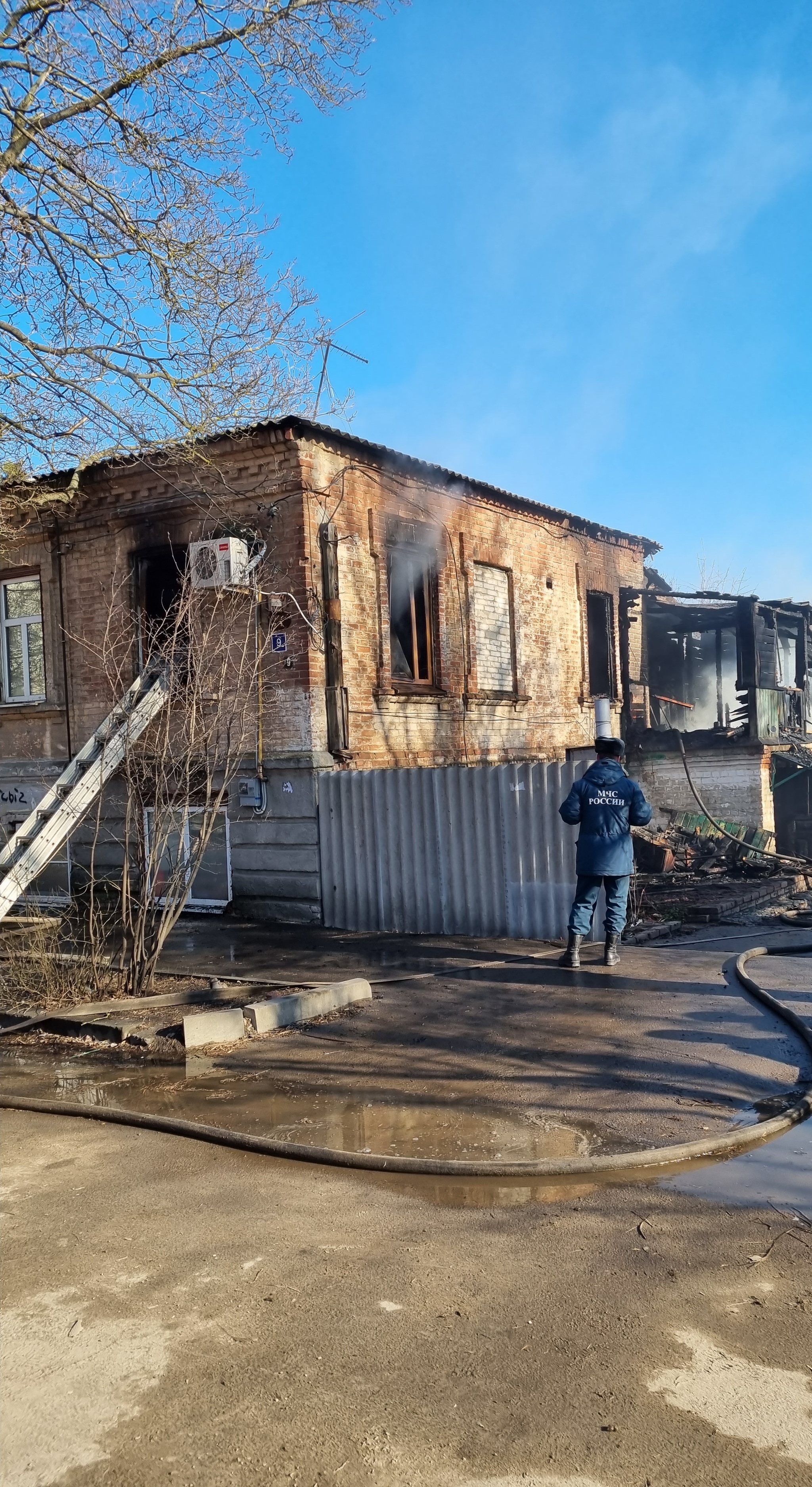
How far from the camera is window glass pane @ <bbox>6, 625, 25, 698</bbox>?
1478 cm

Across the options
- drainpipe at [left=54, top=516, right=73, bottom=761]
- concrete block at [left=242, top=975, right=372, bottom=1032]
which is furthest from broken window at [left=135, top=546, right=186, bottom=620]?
concrete block at [left=242, top=975, right=372, bottom=1032]

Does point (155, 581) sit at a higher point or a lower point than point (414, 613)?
higher

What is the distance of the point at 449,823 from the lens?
35.4 feet

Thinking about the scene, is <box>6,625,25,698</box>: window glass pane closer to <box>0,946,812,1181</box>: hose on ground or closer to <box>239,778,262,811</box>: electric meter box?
<box>239,778,262,811</box>: electric meter box

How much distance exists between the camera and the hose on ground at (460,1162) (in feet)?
14.4

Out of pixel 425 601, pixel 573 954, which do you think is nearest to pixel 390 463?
pixel 425 601

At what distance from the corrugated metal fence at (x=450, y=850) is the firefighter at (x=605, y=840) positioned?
1118 millimetres

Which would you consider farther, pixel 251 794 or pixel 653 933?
pixel 251 794

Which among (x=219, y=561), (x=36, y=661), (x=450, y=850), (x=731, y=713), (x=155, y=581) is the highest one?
(x=155, y=581)

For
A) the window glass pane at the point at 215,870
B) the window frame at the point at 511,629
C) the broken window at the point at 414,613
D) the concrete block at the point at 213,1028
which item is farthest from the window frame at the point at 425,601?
the concrete block at the point at 213,1028

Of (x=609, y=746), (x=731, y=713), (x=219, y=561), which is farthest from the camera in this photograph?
(x=731, y=713)

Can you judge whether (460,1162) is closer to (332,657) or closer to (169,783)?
(169,783)

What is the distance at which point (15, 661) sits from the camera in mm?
14836

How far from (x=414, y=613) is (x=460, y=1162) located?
10434 millimetres
